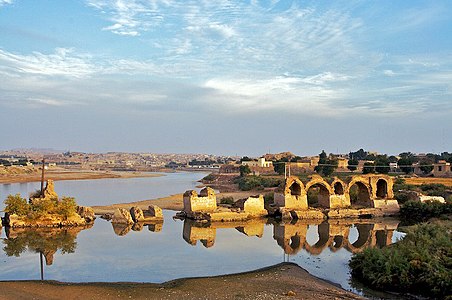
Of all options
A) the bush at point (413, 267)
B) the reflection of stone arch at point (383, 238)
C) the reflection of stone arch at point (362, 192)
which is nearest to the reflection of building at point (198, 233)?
the reflection of stone arch at point (383, 238)

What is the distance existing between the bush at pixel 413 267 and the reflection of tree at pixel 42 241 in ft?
36.2

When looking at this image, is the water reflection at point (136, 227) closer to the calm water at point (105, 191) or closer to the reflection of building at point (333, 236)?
the reflection of building at point (333, 236)

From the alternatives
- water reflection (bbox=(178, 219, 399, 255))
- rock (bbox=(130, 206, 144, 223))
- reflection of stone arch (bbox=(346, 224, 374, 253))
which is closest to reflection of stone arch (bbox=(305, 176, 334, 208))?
water reflection (bbox=(178, 219, 399, 255))

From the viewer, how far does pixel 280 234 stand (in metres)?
23.0

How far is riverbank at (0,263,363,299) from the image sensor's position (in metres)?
11.6

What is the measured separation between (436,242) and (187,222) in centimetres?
1570

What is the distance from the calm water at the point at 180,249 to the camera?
14961mm

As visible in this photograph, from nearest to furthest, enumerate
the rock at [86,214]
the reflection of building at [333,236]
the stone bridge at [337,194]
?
the reflection of building at [333,236] → the rock at [86,214] → the stone bridge at [337,194]

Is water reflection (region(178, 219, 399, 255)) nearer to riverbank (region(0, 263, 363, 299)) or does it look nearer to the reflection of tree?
riverbank (region(0, 263, 363, 299))

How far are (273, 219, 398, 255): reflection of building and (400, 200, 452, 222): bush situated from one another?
1.95 metres

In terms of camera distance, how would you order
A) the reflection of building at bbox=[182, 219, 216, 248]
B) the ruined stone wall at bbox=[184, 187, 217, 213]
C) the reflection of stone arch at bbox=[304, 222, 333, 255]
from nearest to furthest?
the reflection of stone arch at bbox=[304, 222, 333, 255]
the reflection of building at bbox=[182, 219, 216, 248]
the ruined stone wall at bbox=[184, 187, 217, 213]

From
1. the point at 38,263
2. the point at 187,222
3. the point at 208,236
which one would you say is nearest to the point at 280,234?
the point at 208,236

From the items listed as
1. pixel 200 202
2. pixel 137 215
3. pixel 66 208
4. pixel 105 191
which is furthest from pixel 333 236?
pixel 105 191

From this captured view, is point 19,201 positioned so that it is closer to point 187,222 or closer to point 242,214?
point 187,222
